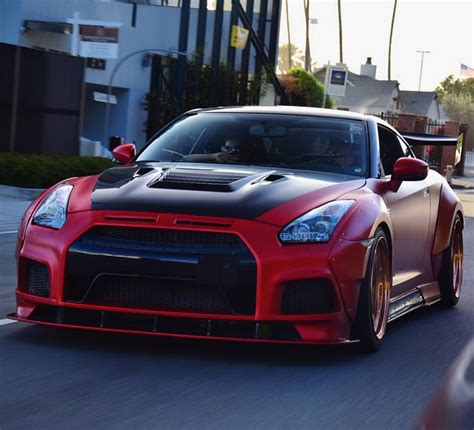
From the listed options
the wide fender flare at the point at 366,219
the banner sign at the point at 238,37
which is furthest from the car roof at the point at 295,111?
the banner sign at the point at 238,37

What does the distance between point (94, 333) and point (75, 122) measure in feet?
61.9

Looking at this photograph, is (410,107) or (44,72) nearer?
(44,72)

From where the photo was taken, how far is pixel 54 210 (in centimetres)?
656

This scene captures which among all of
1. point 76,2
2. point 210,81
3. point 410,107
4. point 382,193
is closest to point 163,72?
point 210,81

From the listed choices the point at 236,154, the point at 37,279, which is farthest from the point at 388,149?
the point at 37,279

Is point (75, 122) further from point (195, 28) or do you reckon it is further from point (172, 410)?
point (172, 410)

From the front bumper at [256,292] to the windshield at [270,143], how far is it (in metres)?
1.29

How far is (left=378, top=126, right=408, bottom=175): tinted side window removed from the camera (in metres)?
8.36

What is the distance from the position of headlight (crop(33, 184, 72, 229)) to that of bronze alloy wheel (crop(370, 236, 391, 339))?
167cm

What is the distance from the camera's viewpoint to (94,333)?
688cm

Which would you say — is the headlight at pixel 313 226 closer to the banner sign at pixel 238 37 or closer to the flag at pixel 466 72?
the banner sign at pixel 238 37

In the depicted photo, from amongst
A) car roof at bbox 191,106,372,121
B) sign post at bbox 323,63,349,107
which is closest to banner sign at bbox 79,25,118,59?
sign post at bbox 323,63,349,107

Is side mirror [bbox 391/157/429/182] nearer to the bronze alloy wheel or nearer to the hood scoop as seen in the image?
the bronze alloy wheel

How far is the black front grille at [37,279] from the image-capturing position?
251 inches
